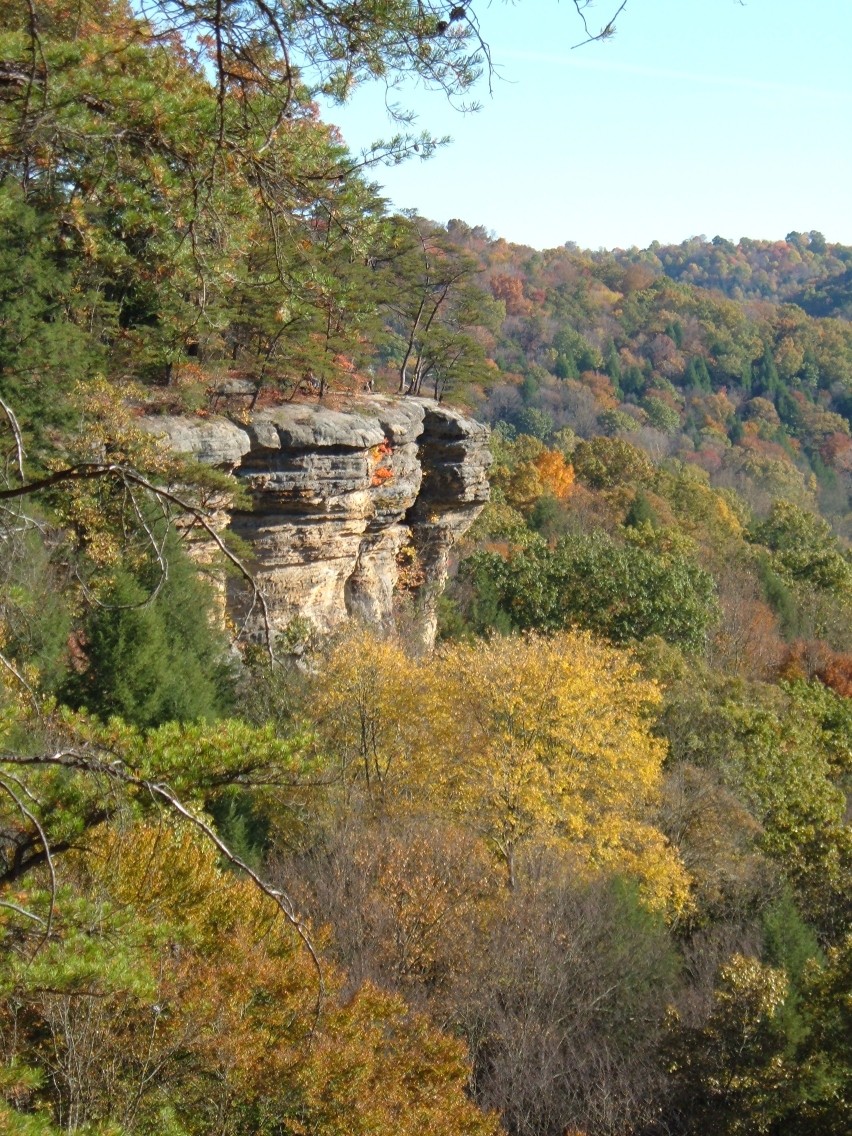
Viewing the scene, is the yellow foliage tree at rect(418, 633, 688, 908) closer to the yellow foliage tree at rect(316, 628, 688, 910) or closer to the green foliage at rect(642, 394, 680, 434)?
the yellow foliage tree at rect(316, 628, 688, 910)

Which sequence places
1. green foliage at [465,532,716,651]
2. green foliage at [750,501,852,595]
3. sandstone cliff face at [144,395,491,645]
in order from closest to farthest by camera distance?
sandstone cliff face at [144,395,491,645]
green foliage at [465,532,716,651]
green foliage at [750,501,852,595]

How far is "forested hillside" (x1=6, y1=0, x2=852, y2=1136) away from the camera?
4266 millimetres

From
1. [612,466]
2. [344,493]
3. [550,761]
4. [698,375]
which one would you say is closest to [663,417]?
[698,375]

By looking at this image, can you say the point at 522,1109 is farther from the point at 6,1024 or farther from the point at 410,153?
the point at 410,153

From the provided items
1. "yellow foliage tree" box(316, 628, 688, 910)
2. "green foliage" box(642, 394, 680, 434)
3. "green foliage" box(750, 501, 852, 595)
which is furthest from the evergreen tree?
"yellow foliage tree" box(316, 628, 688, 910)

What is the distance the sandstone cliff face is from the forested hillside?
0.66 metres

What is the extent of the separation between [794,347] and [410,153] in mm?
75918

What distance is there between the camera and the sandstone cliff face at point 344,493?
62.8 feet

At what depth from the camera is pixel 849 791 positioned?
21297 millimetres

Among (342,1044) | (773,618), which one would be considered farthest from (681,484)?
(342,1044)

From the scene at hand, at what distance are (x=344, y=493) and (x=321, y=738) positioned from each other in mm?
14078

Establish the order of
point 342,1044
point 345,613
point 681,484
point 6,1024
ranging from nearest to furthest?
point 6,1024 → point 342,1044 → point 345,613 → point 681,484

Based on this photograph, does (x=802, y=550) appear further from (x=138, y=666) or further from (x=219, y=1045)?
(x=219, y=1045)

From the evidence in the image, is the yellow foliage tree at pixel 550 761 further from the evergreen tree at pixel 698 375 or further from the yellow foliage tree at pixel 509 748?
the evergreen tree at pixel 698 375
